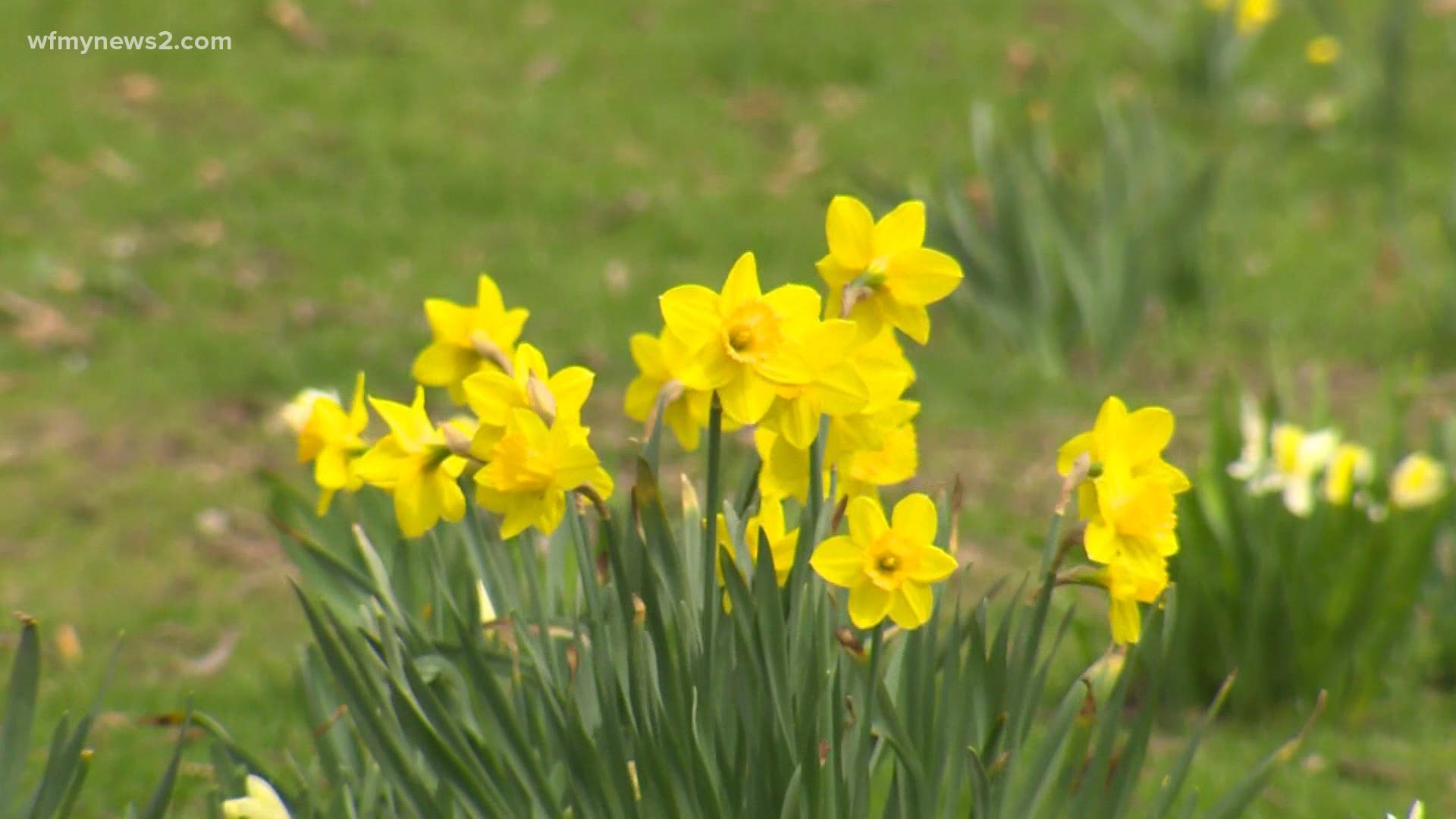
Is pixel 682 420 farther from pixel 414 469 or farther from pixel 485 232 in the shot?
pixel 485 232

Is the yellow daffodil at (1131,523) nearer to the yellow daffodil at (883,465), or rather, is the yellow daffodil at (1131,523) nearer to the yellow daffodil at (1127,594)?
the yellow daffodil at (1127,594)

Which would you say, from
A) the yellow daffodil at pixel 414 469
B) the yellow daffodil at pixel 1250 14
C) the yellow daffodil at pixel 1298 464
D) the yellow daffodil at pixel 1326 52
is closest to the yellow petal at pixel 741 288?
the yellow daffodil at pixel 414 469

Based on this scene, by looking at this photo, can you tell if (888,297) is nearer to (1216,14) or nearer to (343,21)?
(1216,14)

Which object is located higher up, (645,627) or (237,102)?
(237,102)

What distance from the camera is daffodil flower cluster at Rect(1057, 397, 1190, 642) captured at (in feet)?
5.22

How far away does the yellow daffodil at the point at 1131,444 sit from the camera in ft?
5.28

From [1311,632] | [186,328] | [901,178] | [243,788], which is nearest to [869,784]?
[243,788]

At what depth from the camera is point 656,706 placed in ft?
5.40

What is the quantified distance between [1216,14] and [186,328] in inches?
163

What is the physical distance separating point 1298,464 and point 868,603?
1.69m

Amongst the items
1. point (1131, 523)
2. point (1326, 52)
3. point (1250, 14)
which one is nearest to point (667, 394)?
point (1131, 523)

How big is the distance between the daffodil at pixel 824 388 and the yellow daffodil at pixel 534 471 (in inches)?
7.6

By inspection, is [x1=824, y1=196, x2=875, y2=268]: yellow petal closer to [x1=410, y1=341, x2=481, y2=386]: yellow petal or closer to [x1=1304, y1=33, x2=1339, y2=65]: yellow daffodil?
[x1=410, y1=341, x2=481, y2=386]: yellow petal

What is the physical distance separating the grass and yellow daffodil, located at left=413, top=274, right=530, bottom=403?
47.5 inches
